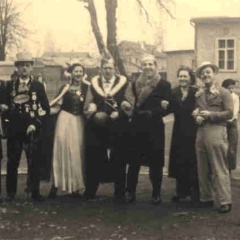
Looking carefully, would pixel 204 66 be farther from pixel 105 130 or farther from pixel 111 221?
pixel 111 221

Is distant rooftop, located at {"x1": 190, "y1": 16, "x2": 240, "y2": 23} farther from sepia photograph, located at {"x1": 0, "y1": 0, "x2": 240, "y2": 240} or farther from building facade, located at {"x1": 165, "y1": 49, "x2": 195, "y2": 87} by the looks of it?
sepia photograph, located at {"x1": 0, "y1": 0, "x2": 240, "y2": 240}

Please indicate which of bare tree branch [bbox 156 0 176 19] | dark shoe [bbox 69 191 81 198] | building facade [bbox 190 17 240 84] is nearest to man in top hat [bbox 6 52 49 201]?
dark shoe [bbox 69 191 81 198]

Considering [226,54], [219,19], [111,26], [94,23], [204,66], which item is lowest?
[204,66]

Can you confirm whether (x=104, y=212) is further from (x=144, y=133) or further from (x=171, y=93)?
(x=171, y=93)

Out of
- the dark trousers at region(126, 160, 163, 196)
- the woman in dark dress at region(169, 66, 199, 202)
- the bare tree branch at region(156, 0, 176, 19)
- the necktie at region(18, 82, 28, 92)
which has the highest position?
the bare tree branch at region(156, 0, 176, 19)

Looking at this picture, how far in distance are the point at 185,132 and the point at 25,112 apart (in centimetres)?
218

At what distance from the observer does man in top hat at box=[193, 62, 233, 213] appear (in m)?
6.74

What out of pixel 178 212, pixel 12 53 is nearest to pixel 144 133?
pixel 178 212

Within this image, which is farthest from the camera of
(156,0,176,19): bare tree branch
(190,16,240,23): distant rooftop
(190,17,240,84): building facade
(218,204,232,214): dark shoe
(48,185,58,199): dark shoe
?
(190,16,240,23): distant rooftop

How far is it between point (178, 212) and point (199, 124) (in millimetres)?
1140

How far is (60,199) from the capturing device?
767 centimetres

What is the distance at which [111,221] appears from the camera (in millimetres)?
6375

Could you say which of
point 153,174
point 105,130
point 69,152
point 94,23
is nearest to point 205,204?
point 153,174

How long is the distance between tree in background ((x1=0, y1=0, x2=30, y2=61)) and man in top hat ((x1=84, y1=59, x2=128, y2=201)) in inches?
1341
